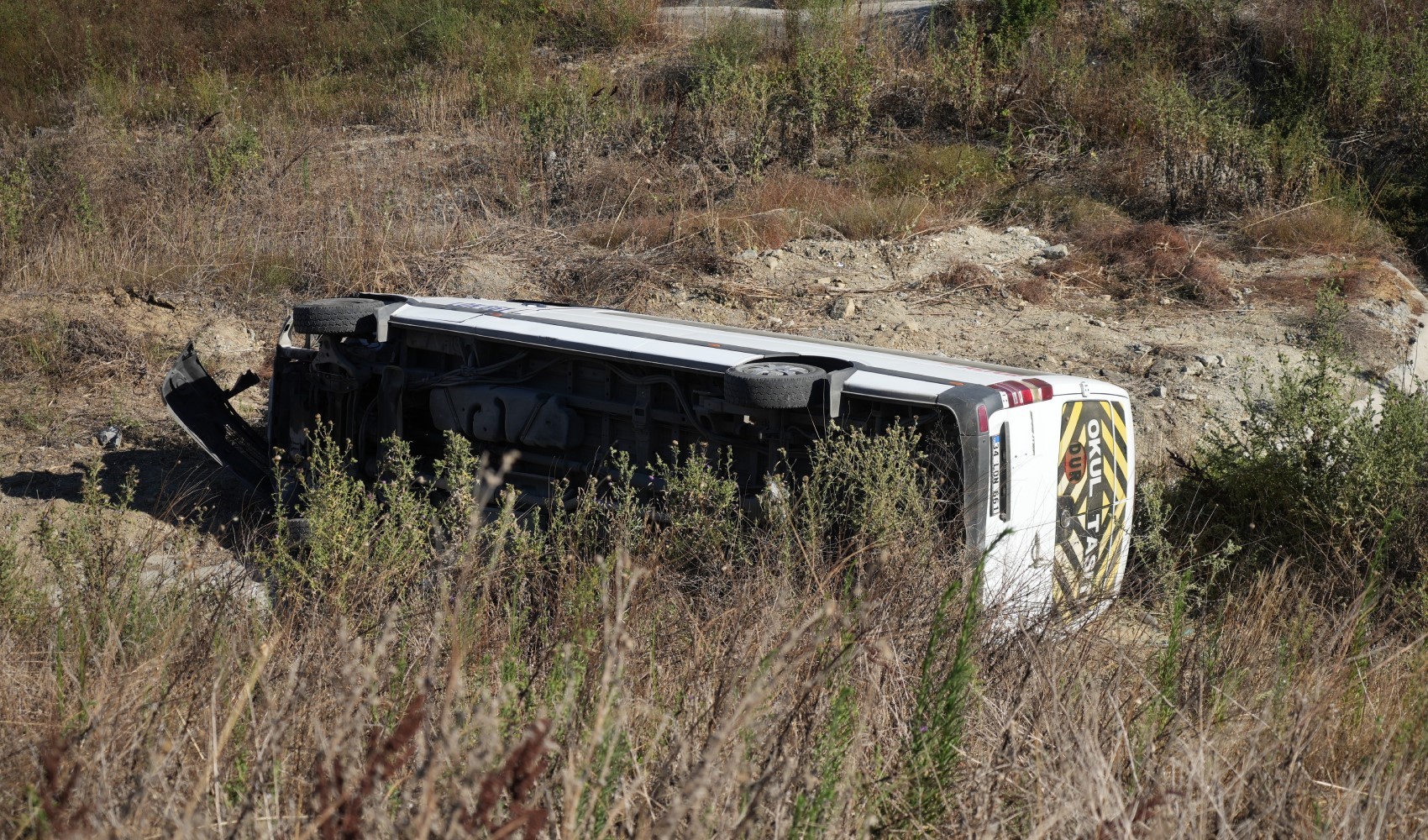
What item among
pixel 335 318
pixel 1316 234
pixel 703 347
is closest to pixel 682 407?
pixel 703 347

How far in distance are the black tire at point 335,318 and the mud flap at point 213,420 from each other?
1.05 m

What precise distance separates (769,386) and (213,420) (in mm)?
4206

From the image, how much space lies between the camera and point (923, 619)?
4.01 m

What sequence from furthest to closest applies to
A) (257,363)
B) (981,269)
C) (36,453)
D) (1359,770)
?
1. (981,269)
2. (257,363)
3. (36,453)
4. (1359,770)

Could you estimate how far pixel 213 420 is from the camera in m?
7.45

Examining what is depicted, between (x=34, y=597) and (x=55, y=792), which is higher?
(x=55, y=792)

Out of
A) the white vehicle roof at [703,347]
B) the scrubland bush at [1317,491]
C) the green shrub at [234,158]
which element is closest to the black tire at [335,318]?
the white vehicle roof at [703,347]

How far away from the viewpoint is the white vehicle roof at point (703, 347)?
5180mm

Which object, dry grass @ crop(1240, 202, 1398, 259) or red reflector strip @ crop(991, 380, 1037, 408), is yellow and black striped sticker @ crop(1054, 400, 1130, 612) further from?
dry grass @ crop(1240, 202, 1398, 259)

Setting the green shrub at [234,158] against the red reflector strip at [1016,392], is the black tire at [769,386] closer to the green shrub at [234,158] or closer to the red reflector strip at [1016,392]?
the red reflector strip at [1016,392]

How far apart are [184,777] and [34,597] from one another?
1.94m

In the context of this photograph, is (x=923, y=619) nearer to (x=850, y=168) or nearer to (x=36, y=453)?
(x=36, y=453)

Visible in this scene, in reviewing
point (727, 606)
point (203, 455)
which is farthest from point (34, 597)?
point (203, 455)

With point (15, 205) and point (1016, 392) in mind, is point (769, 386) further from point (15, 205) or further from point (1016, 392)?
point (15, 205)
